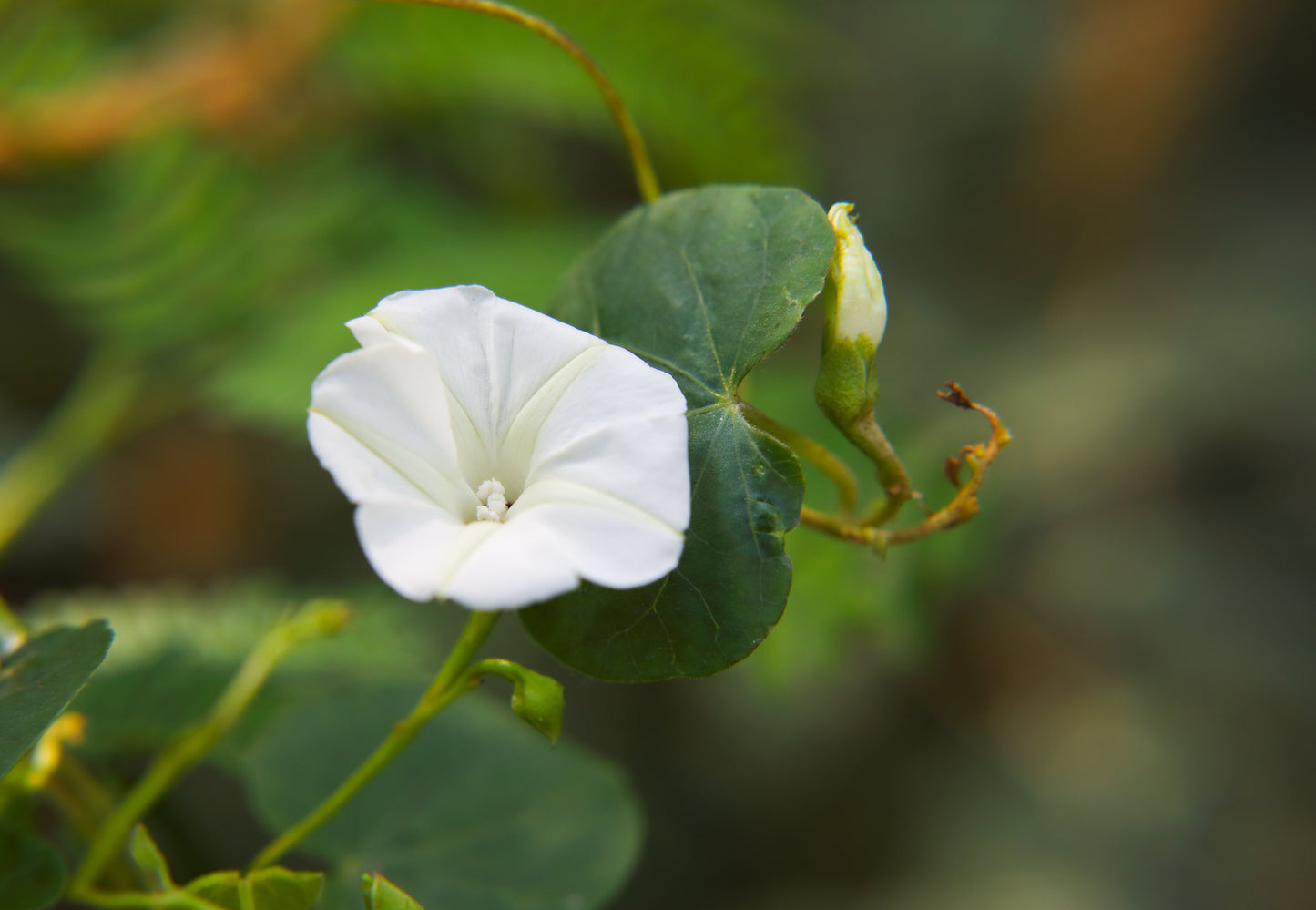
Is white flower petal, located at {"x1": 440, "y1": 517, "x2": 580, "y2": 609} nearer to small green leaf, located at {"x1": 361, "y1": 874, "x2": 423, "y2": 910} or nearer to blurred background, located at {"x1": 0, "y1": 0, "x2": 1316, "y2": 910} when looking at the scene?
small green leaf, located at {"x1": 361, "y1": 874, "x2": 423, "y2": 910}

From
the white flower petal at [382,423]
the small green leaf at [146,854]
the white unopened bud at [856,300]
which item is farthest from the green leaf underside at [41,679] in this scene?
the white unopened bud at [856,300]

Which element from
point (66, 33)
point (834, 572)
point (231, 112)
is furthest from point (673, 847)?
point (66, 33)

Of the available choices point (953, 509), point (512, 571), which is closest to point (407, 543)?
point (512, 571)

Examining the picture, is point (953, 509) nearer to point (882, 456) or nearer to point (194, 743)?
point (882, 456)

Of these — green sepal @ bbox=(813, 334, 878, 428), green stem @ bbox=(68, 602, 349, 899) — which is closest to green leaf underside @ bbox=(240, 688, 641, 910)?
green stem @ bbox=(68, 602, 349, 899)

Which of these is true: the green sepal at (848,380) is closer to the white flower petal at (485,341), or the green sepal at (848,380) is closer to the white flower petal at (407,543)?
the white flower petal at (485,341)

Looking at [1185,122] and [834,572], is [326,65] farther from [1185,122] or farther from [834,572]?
[1185,122]
